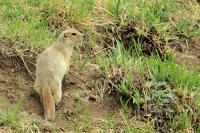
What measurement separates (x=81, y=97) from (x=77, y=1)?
5.36 ft

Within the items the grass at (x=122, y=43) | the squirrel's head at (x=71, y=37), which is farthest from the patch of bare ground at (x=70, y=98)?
the squirrel's head at (x=71, y=37)

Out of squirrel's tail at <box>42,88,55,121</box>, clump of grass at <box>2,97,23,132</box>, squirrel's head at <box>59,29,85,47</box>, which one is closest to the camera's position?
clump of grass at <box>2,97,23,132</box>

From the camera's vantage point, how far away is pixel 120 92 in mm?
5766

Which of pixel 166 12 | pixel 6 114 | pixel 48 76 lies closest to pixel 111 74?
pixel 48 76

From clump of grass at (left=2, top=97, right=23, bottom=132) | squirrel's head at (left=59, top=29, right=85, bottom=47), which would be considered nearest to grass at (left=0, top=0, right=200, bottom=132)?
clump of grass at (left=2, top=97, right=23, bottom=132)

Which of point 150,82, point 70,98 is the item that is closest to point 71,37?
point 70,98

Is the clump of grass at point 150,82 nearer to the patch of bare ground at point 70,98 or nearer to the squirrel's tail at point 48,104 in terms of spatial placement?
the patch of bare ground at point 70,98

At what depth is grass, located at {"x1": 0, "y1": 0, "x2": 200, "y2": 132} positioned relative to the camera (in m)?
5.64

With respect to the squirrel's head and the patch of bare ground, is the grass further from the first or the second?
the squirrel's head

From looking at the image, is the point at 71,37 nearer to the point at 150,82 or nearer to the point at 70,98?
the point at 70,98

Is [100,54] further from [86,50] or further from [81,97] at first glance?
[81,97]

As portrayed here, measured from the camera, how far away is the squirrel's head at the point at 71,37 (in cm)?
603

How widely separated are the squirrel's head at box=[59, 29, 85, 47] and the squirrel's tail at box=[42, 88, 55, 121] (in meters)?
0.75

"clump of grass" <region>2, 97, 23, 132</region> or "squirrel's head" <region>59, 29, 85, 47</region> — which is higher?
"squirrel's head" <region>59, 29, 85, 47</region>
